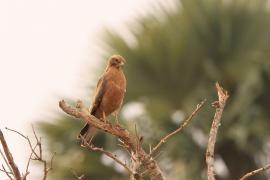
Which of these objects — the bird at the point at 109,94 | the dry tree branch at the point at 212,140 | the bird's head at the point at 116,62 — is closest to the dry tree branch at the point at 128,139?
the dry tree branch at the point at 212,140

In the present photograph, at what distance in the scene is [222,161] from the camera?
9852 mm

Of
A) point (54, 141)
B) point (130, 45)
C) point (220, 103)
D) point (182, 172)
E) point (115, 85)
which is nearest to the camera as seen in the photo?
point (220, 103)

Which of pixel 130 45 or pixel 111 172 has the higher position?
pixel 130 45

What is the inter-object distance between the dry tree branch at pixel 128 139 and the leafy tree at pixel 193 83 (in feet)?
14.2

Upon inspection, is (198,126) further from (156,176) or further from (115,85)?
(156,176)

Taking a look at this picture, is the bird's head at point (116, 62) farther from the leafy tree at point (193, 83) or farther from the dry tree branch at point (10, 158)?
the dry tree branch at point (10, 158)

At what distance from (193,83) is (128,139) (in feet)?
20.2

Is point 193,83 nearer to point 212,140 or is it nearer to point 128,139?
point 128,139

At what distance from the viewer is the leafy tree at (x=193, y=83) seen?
972 cm

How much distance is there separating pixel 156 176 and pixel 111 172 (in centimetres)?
577

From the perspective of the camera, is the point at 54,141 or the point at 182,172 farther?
the point at 54,141

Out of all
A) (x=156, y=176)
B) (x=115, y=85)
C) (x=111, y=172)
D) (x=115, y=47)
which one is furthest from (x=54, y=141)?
(x=156, y=176)

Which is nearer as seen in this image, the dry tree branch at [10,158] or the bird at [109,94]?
the dry tree branch at [10,158]

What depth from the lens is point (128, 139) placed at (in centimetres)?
454
